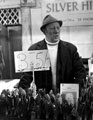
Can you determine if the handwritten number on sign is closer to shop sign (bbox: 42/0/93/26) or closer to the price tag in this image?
the price tag

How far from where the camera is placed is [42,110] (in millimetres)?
840

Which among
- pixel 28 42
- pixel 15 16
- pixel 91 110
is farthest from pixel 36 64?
pixel 15 16

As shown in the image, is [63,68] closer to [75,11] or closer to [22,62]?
[22,62]

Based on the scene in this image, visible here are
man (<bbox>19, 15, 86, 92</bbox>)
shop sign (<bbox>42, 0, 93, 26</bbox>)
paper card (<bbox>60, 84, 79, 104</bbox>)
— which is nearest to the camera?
paper card (<bbox>60, 84, 79, 104</bbox>)

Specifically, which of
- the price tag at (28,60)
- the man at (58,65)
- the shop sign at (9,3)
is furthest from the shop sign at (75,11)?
the price tag at (28,60)

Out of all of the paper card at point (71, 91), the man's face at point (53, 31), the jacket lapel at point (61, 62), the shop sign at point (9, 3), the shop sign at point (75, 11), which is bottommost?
the paper card at point (71, 91)

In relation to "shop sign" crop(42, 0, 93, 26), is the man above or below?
below

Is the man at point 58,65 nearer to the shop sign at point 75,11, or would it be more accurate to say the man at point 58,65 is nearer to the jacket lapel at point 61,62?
the jacket lapel at point 61,62

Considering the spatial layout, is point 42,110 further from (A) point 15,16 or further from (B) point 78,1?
(A) point 15,16

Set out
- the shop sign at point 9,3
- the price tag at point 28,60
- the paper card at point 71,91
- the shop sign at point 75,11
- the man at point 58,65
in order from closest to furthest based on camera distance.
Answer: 1. the paper card at point 71,91
2. the price tag at point 28,60
3. the man at point 58,65
4. the shop sign at point 75,11
5. the shop sign at point 9,3

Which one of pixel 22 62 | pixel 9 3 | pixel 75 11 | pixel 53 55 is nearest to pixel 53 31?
pixel 53 55

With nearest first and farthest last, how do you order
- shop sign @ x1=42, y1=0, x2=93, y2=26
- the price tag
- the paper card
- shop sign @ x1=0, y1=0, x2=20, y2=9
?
the paper card → the price tag → shop sign @ x1=42, y1=0, x2=93, y2=26 → shop sign @ x1=0, y1=0, x2=20, y2=9

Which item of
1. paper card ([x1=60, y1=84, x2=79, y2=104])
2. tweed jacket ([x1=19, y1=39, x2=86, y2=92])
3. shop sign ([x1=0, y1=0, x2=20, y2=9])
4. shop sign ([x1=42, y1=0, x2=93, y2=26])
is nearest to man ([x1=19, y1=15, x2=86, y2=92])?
tweed jacket ([x1=19, y1=39, x2=86, y2=92])

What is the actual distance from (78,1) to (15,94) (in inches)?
67.6
